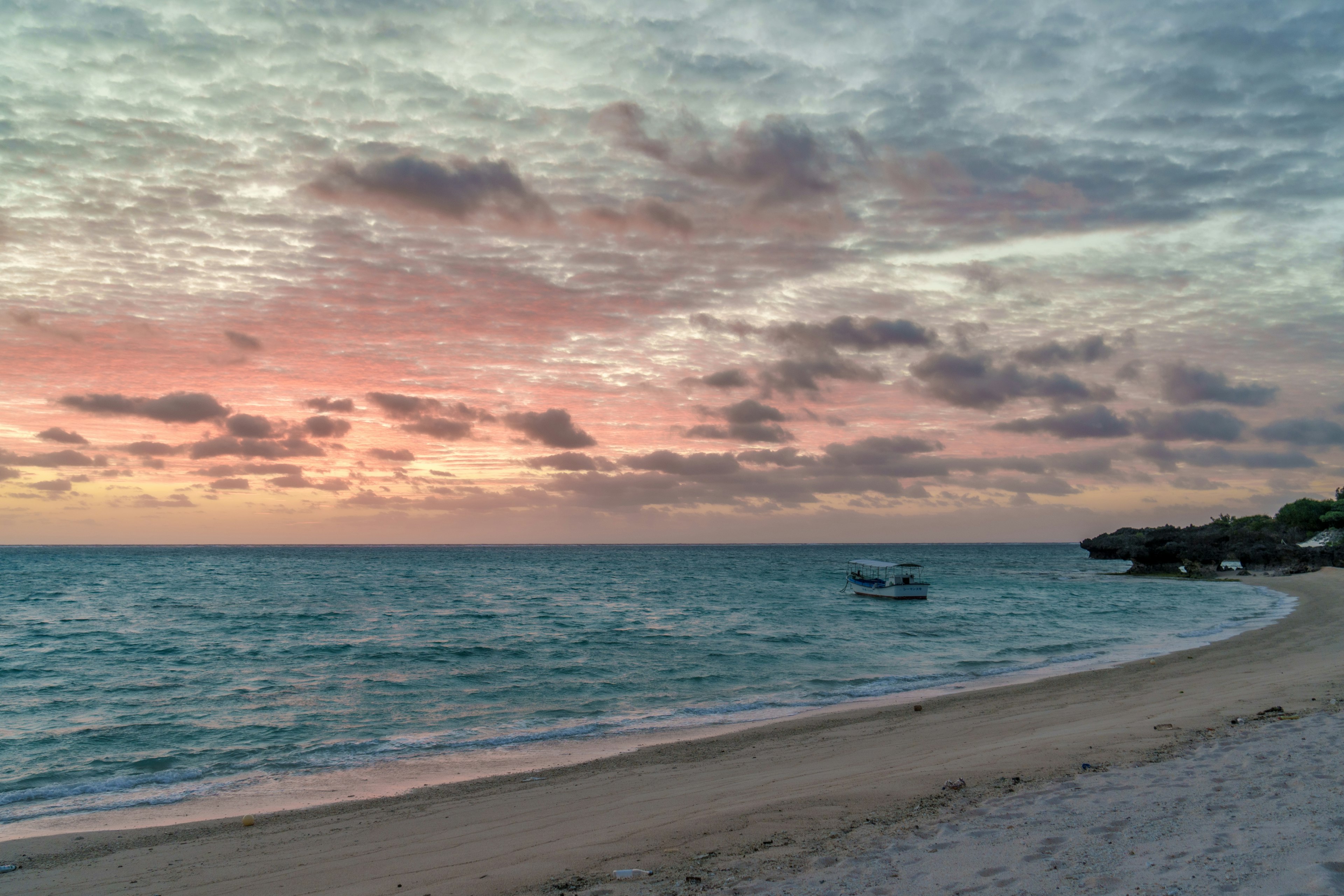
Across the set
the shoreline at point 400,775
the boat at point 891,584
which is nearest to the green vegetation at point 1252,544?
the boat at point 891,584

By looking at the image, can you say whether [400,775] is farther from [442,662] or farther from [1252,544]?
[1252,544]

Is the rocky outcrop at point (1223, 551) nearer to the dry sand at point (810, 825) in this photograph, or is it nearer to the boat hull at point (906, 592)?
the boat hull at point (906, 592)

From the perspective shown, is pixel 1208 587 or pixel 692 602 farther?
pixel 1208 587

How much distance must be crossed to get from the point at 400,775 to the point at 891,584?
5266 centimetres

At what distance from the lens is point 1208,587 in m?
68.1

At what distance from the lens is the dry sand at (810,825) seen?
741 centimetres

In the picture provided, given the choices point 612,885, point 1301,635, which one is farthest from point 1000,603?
point 612,885

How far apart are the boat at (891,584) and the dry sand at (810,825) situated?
142 ft

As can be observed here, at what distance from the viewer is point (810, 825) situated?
372 inches

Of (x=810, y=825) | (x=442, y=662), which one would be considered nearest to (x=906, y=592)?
(x=442, y=662)

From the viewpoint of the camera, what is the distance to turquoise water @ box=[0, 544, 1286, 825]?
16875 millimetres

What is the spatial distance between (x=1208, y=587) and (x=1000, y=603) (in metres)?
25.0

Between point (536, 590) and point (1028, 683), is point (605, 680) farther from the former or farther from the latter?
point (536, 590)

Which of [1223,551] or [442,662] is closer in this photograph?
[442,662]
